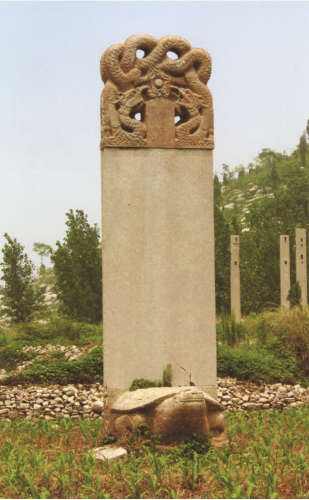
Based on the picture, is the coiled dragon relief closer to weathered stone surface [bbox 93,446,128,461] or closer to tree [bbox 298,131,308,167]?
weathered stone surface [bbox 93,446,128,461]

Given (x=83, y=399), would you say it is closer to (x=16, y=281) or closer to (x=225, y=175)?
(x=16, y=281)

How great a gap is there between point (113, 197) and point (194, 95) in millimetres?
1407

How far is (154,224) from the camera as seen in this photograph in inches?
222

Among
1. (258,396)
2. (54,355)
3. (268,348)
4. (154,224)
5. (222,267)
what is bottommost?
(258,396)

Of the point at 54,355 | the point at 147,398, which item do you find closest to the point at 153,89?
the point at 147,398

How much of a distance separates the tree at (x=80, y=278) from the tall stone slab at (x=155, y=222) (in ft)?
46.1

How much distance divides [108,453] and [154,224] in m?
2.22

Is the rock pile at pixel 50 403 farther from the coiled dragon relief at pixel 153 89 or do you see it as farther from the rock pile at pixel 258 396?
the coiled dragon relief at pixel 153 89

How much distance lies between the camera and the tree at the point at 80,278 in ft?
64.4

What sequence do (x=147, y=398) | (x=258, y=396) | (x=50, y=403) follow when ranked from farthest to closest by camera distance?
1. (x=258, y=396)
2. (x=50, y=403)
3. (x=147, y=398)

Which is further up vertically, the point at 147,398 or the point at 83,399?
the point at 147,398

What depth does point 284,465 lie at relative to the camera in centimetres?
457

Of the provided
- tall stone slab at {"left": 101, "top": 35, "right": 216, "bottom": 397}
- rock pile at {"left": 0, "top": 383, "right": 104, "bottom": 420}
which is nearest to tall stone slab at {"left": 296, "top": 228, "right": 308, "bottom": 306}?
rock pile at {"left": 0, "top": 383, "right": 104, "bottom": 420}

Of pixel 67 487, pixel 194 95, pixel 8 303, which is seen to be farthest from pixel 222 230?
pixel 67 487
